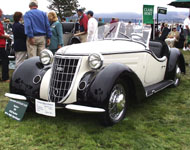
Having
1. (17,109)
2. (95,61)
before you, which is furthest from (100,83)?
(17,109)

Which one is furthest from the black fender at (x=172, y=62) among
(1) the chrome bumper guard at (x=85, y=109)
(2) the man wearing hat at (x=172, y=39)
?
(2) the man wearing hat at (x=172, y=39)

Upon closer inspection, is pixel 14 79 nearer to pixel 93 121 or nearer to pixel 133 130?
pixel 93 121

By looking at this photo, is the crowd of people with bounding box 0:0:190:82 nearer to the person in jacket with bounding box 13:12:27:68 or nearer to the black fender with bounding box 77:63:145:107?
the person in jacket with bounding box 13:12:27:68

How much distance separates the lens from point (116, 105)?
3441 mm

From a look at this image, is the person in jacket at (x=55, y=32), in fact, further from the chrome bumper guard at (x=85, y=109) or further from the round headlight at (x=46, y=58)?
the chrome bumper guard at (x=85, y=109)

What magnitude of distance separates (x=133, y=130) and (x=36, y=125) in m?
1.42

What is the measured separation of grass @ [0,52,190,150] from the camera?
2.87 metres

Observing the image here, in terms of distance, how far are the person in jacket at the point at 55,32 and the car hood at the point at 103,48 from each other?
2304 mm

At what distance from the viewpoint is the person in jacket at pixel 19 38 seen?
5914 mm

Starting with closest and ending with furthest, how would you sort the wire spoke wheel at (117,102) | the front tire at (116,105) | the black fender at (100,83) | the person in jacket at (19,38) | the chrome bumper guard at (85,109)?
the chrome bumper guard at (85,109) → the black fender at (100,83) → the front tire at (116,105) → the wire spoke wheel at (117,102) → the person in jacket at (19,38)

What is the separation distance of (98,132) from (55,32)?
3.74 metres

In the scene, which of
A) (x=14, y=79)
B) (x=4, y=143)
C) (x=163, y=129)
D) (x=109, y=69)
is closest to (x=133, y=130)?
(x=163, y=129)

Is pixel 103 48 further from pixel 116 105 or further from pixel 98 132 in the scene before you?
pixel 98 132

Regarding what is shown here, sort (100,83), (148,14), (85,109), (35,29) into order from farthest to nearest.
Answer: (148,14), (35,29), (100,83), (85,109)
